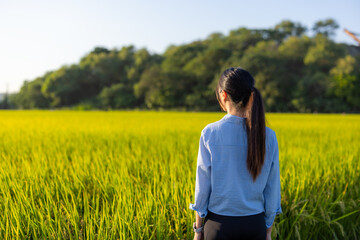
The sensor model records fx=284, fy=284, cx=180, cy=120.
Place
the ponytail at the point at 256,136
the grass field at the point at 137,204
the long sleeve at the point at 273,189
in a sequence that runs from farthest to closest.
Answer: the grass field at the point at 137,204 < the long sleeve at the point at 273,189 < the ponytail at the point at 256,136

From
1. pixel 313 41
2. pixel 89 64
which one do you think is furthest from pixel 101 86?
pixel 313 41

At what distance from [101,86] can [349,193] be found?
2103 inches

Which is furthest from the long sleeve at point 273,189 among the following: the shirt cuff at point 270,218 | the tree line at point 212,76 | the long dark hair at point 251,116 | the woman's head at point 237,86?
the tree line at point 212,76

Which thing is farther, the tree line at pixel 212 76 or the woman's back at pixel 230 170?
the tree line at pixel 212 76

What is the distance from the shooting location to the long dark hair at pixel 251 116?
111 cm

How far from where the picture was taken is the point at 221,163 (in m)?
1.14

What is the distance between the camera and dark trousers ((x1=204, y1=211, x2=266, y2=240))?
114 cm

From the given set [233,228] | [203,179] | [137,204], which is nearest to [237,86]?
[203,179]

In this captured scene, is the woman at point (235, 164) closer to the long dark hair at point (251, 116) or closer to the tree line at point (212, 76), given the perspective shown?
the long dark hair at point (251, 116)

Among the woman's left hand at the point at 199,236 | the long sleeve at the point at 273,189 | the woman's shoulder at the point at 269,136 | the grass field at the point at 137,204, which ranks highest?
the woman's shoulder at the point at 269,136

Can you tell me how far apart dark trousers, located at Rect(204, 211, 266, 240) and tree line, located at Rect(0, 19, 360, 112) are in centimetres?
2296

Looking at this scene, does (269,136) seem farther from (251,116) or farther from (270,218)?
(270,218)

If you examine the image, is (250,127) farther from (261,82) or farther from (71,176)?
(261,82)

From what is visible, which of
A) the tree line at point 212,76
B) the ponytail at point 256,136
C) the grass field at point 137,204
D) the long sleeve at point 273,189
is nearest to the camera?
the ponytail at point 256,136
